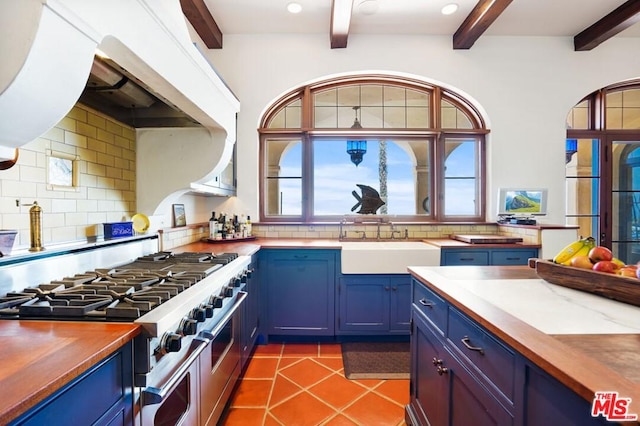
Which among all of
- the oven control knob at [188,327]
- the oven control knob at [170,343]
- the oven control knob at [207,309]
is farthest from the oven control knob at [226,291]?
the oven control knob at [170,343]

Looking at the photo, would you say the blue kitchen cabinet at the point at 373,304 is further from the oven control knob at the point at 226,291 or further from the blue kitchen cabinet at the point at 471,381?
the oven control knob at the point at 226,291

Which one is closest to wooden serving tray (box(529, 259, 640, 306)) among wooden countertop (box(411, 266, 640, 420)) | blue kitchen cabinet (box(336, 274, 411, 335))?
wooden countertop (box(411, 266, 640, 420))

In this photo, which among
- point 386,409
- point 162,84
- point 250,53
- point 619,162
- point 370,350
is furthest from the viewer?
point 619,162

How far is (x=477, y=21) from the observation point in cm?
295

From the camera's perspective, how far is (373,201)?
11.8ft

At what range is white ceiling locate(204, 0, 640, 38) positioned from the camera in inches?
115

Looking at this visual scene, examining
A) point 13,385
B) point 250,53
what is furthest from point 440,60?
point 13,385

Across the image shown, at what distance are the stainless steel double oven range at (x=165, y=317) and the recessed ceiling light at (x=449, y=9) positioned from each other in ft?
9.99

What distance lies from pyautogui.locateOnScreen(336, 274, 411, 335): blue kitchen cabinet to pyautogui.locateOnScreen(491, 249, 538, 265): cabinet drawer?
845 mm

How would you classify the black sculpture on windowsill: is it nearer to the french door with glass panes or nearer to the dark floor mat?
the dark floor mat

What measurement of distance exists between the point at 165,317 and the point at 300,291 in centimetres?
190

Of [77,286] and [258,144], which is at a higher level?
[258,144]

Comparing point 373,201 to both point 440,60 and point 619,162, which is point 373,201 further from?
point 619,162

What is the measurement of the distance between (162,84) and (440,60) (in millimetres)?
3099
